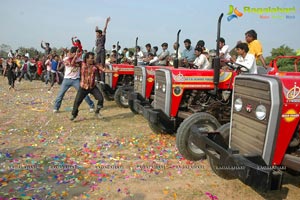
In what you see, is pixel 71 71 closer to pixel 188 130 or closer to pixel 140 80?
pixel 140 80

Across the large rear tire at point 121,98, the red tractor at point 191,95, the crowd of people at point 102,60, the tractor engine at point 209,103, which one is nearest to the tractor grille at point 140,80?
the crowd of people at point 102,60

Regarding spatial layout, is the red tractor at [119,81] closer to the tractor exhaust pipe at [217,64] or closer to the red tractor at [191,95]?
Result: the red tractor at [191,95]

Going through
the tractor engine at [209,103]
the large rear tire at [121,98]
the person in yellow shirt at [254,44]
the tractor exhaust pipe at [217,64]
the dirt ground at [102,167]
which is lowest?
the dirt ground at [102,167]

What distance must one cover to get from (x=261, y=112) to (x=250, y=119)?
226mm

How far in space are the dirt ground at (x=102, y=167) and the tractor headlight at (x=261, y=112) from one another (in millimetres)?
1071

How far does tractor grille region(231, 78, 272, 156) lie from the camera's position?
2.71 m

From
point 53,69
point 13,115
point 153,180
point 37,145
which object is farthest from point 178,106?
point 53,69

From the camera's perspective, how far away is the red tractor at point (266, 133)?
252 cm

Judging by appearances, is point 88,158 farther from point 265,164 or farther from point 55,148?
point 265,164

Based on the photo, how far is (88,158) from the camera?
436 cm

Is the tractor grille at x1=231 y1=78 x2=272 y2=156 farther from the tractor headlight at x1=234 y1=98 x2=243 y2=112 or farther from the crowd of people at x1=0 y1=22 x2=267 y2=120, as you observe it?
the crowd of people at x1=0 y1=22 x2=267 y2=120

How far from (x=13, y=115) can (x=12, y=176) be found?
4.28 metres

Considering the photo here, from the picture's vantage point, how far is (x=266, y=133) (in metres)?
2.68

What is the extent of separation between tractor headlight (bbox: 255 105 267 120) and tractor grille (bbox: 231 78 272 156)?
3 cm
